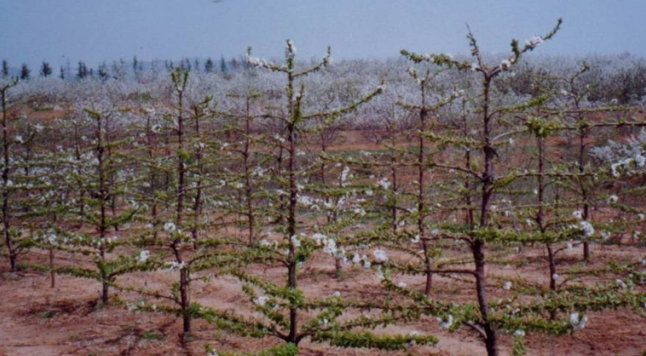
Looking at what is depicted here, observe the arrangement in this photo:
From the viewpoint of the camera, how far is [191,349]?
29.1 ft

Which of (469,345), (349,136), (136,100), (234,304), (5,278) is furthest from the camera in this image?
(136,100)

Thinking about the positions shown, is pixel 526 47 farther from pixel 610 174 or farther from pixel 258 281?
pixel 258 281

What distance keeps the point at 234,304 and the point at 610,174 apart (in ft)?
29.5

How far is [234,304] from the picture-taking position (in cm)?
1154

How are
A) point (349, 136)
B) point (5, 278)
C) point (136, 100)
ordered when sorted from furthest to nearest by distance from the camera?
1. point (136, 100)
2. point (349, 136)
3. point (5, 278)

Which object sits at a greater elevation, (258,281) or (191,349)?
(258,281)

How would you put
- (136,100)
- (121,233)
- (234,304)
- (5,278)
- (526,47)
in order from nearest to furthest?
(526,47) < (234,304) < (5,278) < (121,233) < (136,100)

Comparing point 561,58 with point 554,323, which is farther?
point 561,58

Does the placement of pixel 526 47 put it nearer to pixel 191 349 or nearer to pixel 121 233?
pixel 191 349

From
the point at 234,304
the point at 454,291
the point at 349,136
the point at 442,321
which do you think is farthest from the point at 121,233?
the point at 349,136

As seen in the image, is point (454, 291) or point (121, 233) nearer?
point (454, 291)

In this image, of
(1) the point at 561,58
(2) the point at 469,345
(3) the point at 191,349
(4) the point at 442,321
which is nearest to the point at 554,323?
(4) the point at 442,321

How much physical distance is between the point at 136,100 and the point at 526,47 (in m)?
64.4

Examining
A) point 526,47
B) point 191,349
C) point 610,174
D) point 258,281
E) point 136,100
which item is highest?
point 136,100
